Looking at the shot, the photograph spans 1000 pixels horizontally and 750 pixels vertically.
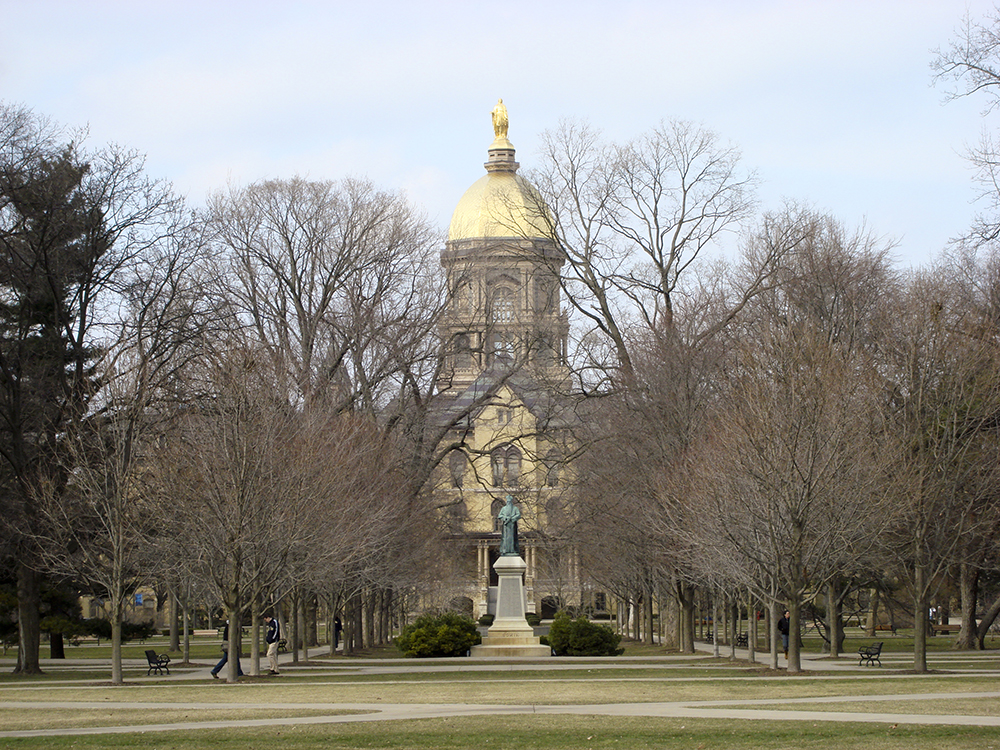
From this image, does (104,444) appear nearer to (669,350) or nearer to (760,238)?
(669,350)

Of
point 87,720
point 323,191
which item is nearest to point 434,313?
point 323,191

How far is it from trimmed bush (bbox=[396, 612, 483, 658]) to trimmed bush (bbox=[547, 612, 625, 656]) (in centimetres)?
276

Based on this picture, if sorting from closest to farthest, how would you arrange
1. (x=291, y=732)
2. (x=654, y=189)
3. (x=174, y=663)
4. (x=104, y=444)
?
1. (x=291, y=732)
2. (x=104, y=444)
3. (x=174, y=663)
4. (x=654, y=189)

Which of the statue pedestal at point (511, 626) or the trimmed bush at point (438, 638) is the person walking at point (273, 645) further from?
the statue pedestal at point (511, 626)

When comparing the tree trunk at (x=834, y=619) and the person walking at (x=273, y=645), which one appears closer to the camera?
the person walking at (x=273, y=645)

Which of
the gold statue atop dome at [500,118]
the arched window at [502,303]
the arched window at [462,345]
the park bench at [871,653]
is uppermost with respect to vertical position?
the gold statue atop dome at [500,118]

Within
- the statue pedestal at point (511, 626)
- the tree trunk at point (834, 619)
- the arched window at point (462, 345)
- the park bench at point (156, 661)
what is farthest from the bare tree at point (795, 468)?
the arched window at point (462, 345)

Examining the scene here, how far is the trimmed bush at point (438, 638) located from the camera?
136ft

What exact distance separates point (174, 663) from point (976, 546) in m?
24.0

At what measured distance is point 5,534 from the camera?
33375mm

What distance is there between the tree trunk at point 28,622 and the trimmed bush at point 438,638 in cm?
1185

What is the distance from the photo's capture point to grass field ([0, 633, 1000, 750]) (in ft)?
51.1

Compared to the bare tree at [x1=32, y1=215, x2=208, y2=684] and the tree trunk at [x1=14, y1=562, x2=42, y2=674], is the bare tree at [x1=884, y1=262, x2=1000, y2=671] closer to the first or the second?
the bare tree at [x1=32, y1=215, x2=208, y2=684]

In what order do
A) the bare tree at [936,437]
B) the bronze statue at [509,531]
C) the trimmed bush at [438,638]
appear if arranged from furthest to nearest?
1. the bronze statue at [509,531]
2. the trimmed bush at [438,638]
3. the bare tree at [936,437]
